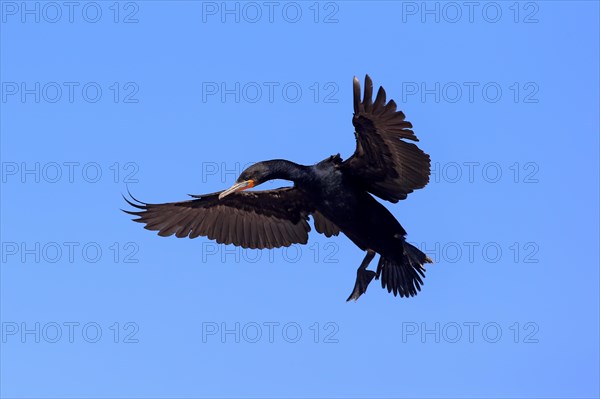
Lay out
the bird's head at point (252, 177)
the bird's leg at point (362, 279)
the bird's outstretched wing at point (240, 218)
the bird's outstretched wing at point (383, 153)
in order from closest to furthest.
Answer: the bird's outstretched wing at point (383, 153), the bird's head at point (252, 177), the bird's leg at point (362, 279), the bird's outstretched wing at point (240, 218)

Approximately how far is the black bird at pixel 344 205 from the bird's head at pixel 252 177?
0.01 m

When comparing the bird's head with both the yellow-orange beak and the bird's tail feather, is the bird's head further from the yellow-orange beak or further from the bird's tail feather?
the bird's tail feather

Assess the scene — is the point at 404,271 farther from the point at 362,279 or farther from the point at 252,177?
the point at 252,177

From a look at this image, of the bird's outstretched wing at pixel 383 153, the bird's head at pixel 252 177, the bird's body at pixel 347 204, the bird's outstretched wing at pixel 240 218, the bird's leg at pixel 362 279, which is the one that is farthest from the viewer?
the bird's outstretched wing at pixel 240 218

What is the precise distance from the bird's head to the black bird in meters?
0.01

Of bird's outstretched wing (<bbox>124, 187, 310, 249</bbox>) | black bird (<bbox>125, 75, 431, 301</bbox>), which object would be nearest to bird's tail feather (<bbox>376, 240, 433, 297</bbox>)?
black bird (<bbox>125, 75, 431, 301</bbox>)

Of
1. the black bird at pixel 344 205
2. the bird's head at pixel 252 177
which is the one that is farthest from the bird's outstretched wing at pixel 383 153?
the bird's head at pixel 252 177

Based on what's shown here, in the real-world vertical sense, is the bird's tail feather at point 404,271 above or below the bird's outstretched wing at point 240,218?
below

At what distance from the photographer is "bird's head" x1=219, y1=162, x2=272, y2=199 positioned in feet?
39.4


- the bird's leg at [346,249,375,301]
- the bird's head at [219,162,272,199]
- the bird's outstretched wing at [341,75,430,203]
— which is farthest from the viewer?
the bird's leg at [346,249,375,301]

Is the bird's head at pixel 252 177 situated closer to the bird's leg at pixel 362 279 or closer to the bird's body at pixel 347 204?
the bird's body at pixel 347 204

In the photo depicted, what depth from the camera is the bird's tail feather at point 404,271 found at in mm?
12266

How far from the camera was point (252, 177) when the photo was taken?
12.0 m

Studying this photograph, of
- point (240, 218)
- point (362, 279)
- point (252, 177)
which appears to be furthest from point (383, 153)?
point (240, 218)
